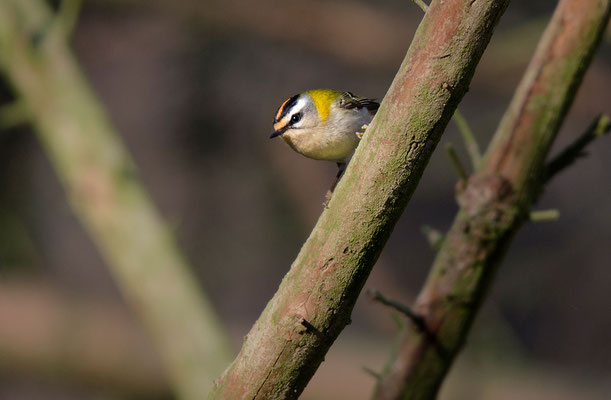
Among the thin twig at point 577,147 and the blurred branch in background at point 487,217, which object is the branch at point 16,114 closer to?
the blurred branch in background at point 487,217

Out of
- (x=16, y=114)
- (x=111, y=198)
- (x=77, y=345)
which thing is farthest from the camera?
(x=77, y=345)

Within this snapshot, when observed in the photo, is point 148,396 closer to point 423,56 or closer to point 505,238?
point 505,238

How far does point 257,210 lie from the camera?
18.1 feet

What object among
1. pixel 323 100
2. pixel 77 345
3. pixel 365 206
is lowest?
pixel 77 345

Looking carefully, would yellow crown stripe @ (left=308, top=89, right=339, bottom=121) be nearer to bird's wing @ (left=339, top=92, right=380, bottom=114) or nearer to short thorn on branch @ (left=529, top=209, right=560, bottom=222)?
bird's wing @ (left=339, top=92, right=380, bottom=114)

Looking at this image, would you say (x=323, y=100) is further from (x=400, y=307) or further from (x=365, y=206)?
(x=365, y=206)

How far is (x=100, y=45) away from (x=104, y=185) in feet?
9.70

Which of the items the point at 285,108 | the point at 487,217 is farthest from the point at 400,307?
the point at 285,108

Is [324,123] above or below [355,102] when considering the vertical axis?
below

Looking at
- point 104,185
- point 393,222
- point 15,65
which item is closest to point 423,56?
point 393,222

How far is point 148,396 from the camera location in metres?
3.76

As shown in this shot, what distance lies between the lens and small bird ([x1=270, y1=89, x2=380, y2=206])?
1.61 meters

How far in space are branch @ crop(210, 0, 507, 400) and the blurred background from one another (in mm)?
2302

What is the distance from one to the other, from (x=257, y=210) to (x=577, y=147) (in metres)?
4.06
